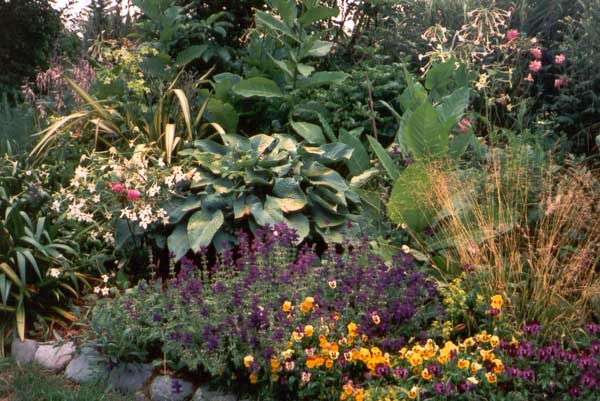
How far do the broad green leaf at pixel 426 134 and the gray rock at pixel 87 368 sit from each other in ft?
7.90

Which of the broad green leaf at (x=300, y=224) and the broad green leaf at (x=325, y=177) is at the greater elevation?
the broad green leaf at (x=325, y=177)

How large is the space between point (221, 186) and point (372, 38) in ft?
10.2

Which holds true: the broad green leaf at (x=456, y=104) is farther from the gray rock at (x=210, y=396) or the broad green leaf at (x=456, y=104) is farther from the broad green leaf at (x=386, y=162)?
the gray rock at (x=210, y=396)

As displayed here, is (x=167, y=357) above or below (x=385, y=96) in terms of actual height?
below

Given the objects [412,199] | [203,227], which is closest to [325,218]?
[412,199]

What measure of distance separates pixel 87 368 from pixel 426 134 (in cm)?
262

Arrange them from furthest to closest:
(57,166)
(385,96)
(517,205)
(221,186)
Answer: (385,96), (57,166), (221,186), (517,205)

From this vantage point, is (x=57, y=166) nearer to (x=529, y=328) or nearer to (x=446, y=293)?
(x=446, y=293)

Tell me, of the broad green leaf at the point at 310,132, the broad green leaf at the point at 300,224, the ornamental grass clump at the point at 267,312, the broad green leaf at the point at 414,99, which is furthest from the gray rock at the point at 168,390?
the broad green leaf at the point at 414,99

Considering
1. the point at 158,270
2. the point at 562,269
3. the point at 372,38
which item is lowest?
the point at 158,270

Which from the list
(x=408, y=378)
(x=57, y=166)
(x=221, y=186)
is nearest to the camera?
(x=408, y=378)

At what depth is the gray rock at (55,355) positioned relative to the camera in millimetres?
5090

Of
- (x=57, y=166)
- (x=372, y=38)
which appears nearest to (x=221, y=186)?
(x=57, y=166)

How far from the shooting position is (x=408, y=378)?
4.30 metres
